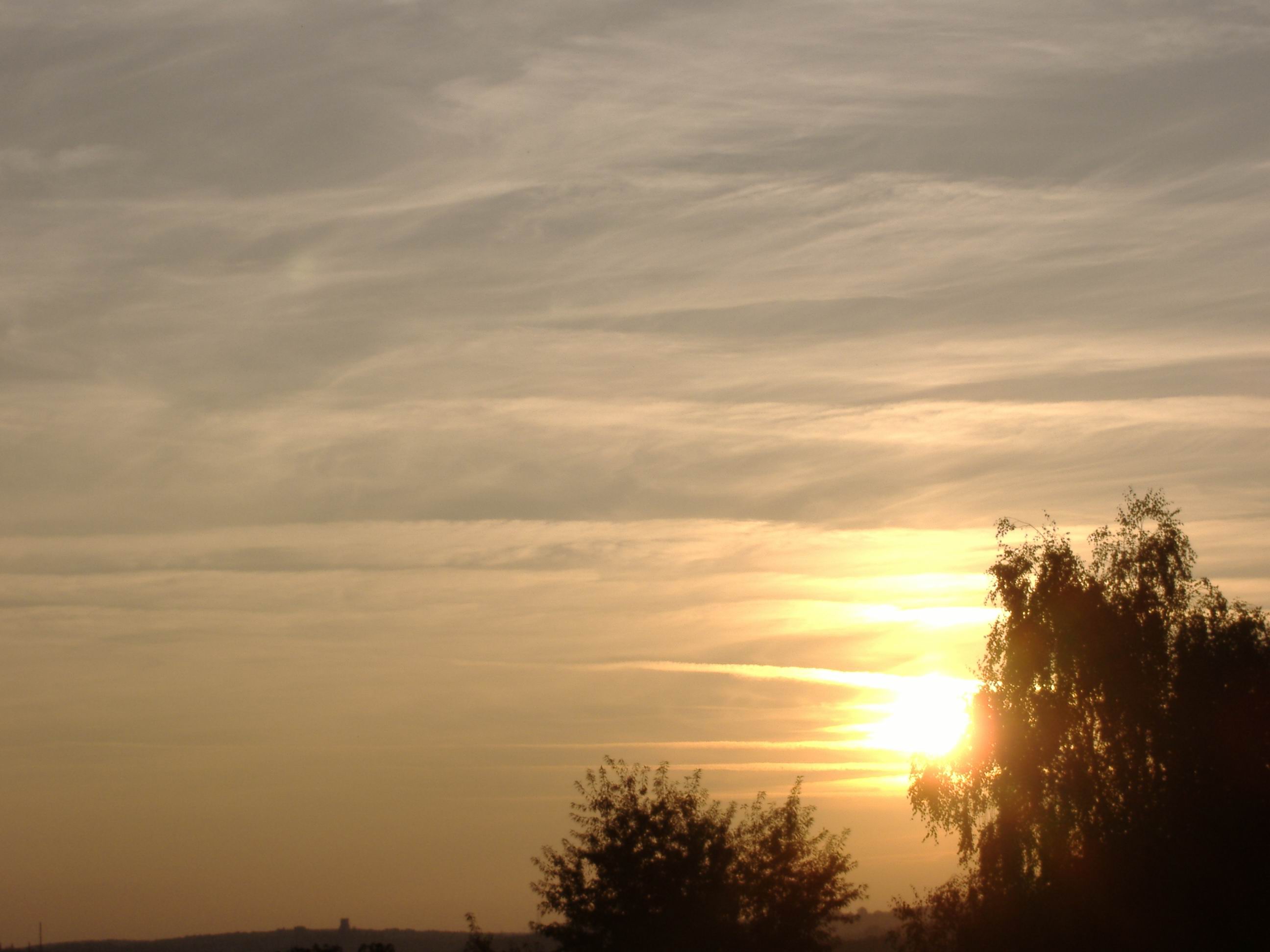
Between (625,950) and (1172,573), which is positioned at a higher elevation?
(1172,573)

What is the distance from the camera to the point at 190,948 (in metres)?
182

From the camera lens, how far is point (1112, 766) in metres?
41.8

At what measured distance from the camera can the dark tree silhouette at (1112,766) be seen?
39000 mm

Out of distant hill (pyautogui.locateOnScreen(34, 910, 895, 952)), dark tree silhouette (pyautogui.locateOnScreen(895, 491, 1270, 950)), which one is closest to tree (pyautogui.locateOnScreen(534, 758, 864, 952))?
dark tree silhouette (pyautogui.locateOnScreen(895, 491, 1270, 950))

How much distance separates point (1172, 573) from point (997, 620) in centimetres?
586

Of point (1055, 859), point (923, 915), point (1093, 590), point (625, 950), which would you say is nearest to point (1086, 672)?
point (1093, 590)

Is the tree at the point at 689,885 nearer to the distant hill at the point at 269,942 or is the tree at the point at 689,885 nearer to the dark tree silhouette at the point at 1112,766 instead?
the dark tree silhouette at the point at 1112,766

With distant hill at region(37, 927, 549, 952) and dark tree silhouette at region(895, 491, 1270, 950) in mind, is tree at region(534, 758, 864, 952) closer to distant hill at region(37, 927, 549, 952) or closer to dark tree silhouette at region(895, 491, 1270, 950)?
dark tree silhouette at region(895, 491, 1270, 950)

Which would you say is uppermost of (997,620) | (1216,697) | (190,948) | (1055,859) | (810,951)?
(997,620)

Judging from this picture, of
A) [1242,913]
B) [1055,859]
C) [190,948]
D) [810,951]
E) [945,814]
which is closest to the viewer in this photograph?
[1242,913]

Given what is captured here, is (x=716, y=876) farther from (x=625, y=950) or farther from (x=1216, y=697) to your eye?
(x=1216, y=697)

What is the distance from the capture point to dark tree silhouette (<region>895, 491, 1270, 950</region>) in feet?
128

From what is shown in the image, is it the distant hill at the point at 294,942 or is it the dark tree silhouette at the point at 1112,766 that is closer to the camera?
the dark tree silhouette at the point at 1112,766

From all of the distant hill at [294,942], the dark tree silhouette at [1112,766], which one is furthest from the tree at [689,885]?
the distant hill at [294,942]
